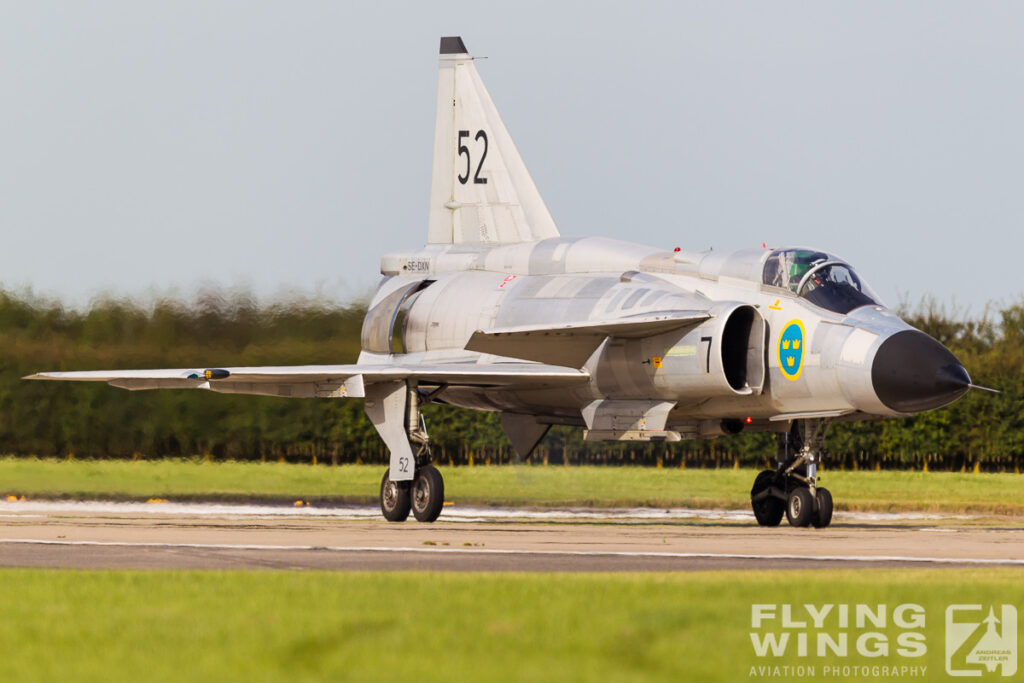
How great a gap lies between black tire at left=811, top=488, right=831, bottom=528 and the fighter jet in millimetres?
25

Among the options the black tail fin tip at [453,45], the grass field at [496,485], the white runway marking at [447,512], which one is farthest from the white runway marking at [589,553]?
the black tail fin tip at [453,45]

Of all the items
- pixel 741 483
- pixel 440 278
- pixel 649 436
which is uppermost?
pixel 440 278

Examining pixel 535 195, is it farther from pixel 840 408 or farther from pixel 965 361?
pixel 965 361

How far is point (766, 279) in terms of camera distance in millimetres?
16688

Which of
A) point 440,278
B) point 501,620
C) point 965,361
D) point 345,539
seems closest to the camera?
point 501,620

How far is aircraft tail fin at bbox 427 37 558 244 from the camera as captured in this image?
72.2 ft

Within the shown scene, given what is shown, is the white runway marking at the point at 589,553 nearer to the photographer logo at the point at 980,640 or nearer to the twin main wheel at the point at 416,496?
the photographer logo at the point at 980,640

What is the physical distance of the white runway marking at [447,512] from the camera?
19781 millimetres

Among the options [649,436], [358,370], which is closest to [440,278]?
[358,370]

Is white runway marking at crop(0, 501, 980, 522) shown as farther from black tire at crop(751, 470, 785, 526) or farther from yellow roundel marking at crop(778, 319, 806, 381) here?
yellow roundel marking at crop(778, 319, 806, 381)

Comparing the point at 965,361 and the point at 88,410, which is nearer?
the point at 88,410

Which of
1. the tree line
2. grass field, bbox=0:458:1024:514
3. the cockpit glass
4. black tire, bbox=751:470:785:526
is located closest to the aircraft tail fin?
the tree line

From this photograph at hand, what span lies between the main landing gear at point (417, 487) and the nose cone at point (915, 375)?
5.64 metres

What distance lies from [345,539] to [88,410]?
10982 mm
